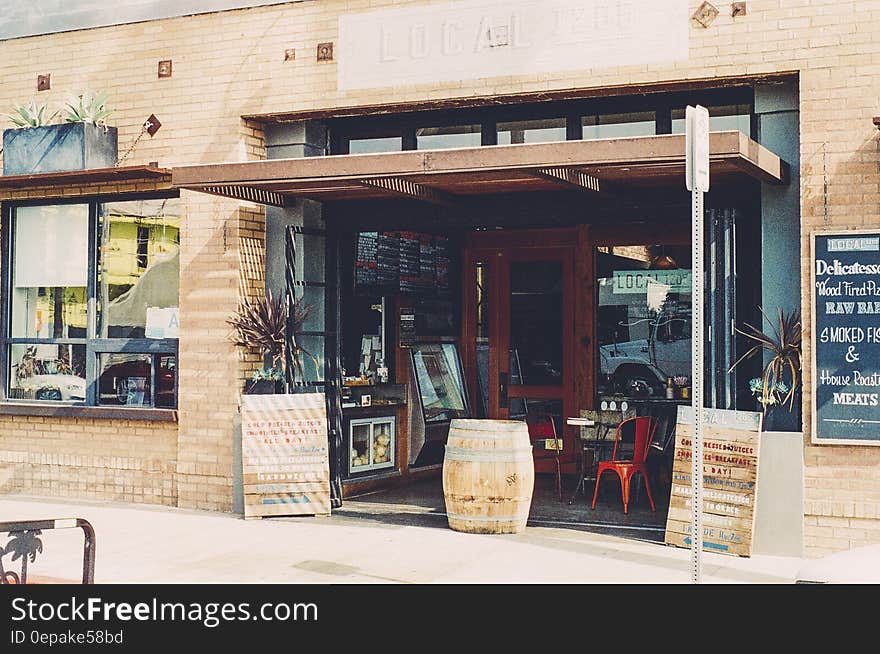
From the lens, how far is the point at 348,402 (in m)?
12.3

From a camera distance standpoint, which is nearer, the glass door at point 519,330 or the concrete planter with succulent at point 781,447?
the concrete planter with succulent at point 781,447

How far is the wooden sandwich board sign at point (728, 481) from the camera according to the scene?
899cm

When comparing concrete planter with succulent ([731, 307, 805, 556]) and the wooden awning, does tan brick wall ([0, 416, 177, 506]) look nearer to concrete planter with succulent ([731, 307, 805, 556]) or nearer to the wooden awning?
the wooden awning

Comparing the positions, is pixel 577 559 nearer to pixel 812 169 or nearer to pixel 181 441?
pixel 812 169

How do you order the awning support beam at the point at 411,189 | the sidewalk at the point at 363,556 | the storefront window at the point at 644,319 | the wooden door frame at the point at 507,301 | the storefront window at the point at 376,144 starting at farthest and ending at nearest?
the wooden door frame at the point at 507,301 → the storefront window at the point at 644,319 → the storefront window at the point at 376,144 → the awning support beam at the point at 411,189 → the sidewalk at the point at 363,556

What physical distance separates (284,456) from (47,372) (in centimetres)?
354

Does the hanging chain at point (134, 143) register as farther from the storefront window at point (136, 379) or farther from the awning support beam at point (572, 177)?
the awning support beam at point (572, 177)

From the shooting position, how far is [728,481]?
9086 millimetres

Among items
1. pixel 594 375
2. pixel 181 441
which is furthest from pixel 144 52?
pixel 594 375

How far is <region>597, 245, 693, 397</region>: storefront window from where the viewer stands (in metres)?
13.3

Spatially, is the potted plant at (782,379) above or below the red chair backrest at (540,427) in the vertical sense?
above

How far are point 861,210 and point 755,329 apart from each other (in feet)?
4.20

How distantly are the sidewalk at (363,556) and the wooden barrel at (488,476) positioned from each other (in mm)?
146

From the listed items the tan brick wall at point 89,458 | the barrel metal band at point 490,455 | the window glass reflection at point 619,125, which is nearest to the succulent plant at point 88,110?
the tan brick wall at point 89,458
